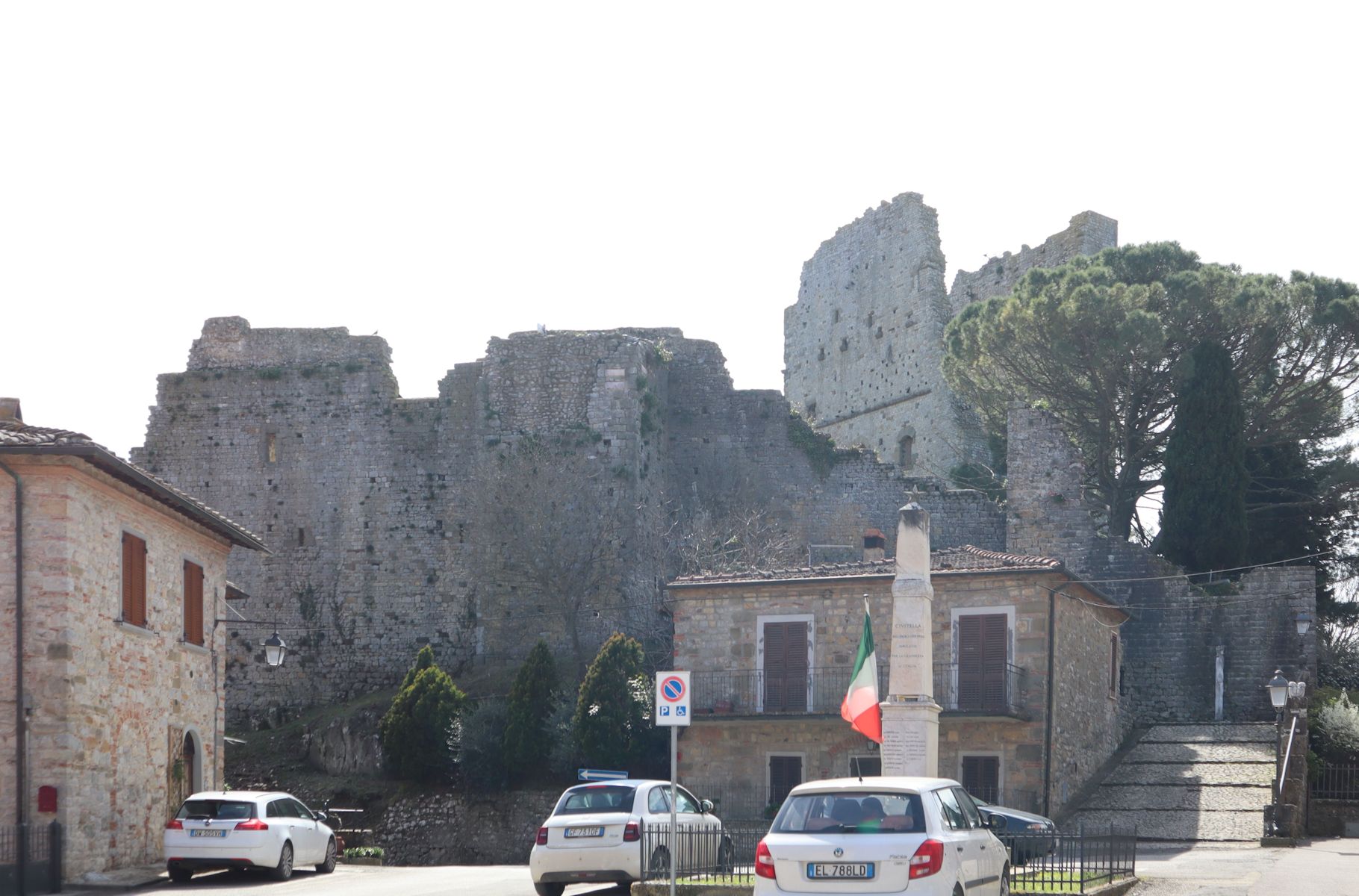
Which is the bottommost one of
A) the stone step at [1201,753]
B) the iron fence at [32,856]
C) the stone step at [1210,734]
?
the stone step at [1201,753]

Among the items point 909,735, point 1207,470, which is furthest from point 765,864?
point 1207,470

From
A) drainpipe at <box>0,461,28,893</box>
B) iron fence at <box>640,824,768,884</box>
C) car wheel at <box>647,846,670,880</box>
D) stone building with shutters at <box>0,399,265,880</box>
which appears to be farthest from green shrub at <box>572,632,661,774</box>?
car wheel at <box>647,846,670,880</box>

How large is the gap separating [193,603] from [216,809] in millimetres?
5840

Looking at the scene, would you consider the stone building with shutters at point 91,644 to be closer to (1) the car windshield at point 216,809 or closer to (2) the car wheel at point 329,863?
(1) the car windshield at point 216,809

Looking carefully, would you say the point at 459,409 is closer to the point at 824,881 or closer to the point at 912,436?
the point at 912,436

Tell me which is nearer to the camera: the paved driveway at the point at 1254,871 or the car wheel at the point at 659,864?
the car wheel at the point at 659,864

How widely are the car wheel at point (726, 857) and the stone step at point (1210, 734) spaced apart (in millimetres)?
17352

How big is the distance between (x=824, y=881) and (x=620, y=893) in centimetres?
648

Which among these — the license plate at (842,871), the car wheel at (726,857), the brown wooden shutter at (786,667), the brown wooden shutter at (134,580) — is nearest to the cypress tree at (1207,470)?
the brown wooden shutter at (786,667)

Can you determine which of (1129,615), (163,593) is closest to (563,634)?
(1129,615)

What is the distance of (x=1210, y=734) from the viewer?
35.8 m

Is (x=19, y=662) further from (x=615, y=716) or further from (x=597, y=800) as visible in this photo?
(x=615, y=716)

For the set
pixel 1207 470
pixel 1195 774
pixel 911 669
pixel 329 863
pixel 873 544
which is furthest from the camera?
pixel 1207 470

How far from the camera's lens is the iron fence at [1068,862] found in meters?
18.2
